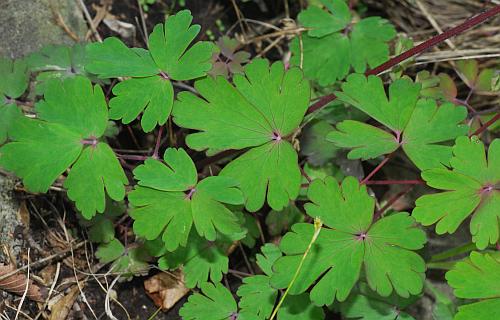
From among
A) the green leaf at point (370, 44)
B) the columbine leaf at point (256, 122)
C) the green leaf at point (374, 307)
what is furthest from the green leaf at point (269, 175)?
the green leaf at point (370, 44)

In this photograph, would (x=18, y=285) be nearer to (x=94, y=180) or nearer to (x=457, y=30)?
(x=94, y=180)

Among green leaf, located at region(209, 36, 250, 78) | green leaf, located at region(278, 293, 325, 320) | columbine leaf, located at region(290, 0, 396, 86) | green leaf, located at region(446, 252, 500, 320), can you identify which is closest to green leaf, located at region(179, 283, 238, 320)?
green leaf, located at region(278, 293, 325, 320)

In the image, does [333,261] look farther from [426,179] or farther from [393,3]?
[393,3]

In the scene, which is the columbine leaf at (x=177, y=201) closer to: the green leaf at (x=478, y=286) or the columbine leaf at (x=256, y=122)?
the columbine leaf at (x=256, y=122)

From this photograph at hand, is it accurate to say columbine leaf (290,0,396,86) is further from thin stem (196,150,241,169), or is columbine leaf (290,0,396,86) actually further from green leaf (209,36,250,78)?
thin stem (196,150,241,169)

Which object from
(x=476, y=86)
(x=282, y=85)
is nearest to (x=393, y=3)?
(x=476, y=86)

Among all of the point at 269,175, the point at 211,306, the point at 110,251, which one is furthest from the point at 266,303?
the point at 110,251

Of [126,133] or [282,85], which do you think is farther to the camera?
[126,133]

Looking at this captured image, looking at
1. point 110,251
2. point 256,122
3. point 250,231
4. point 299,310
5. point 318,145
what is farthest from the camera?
point 318,145
